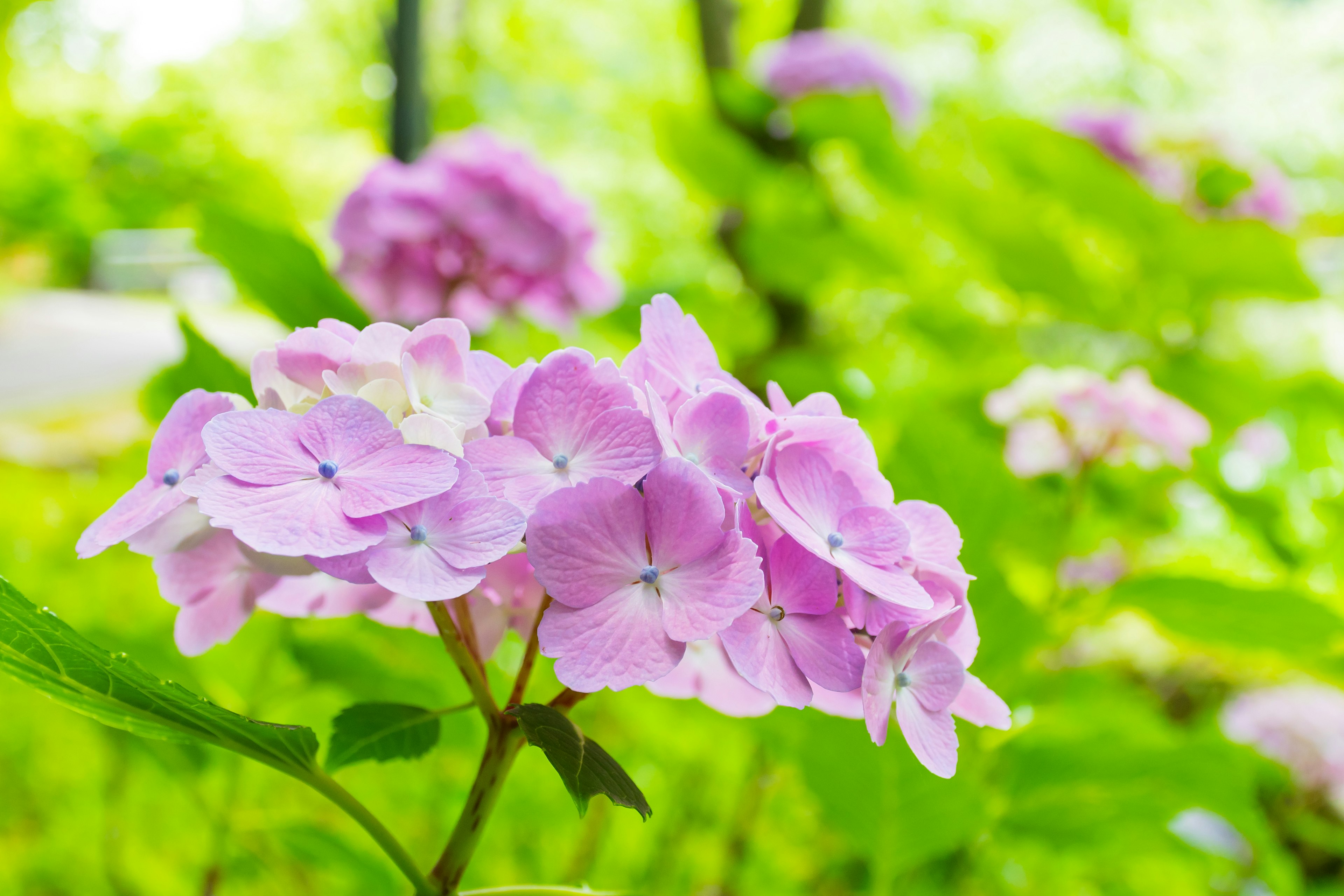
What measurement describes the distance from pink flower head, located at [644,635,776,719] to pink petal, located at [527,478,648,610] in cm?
9

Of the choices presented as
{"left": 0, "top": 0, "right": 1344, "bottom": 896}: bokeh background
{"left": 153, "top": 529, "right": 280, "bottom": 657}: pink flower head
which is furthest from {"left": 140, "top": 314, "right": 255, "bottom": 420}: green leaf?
{"left": 153, "top": 529, "right": 280, "bottom": 657}: pink flower head

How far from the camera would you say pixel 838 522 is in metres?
0.24

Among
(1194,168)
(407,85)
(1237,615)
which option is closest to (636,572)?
(1237,615)

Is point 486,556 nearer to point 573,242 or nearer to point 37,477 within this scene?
point 573,242

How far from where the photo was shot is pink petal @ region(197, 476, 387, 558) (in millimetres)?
206

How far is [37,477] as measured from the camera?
95.6 inches

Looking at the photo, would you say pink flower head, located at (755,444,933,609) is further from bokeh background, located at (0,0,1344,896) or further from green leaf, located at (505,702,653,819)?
bokeh background, located at (0,0,1344,896)

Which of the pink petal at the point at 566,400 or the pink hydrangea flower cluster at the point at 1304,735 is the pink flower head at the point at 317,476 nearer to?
the pink petal at the point at 566,400

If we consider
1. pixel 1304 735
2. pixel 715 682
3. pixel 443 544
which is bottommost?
pixel 1304 735

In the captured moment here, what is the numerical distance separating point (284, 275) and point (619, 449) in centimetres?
28

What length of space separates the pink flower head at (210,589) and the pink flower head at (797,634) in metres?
0.14

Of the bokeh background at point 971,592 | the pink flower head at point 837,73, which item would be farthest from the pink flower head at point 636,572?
the pink flower head at point 837,73

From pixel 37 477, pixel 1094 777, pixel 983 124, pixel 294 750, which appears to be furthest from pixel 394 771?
pixel 37 477

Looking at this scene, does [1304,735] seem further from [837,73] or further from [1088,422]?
[837,73]
